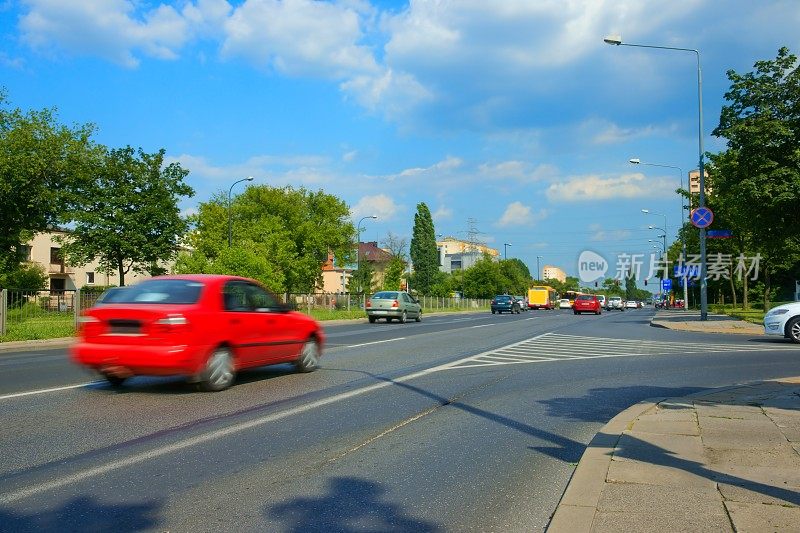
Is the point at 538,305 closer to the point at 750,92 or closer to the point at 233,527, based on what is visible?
the point at 750,92

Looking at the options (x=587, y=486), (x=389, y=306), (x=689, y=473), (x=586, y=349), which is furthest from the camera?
(x=389, y=306)

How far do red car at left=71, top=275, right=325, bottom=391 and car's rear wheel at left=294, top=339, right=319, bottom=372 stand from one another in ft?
4.07

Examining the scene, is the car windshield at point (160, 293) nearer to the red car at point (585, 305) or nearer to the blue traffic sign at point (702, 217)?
the blue traffic sign at point (702, 217)

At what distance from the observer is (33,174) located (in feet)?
145

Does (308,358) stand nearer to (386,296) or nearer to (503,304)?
(386,296)

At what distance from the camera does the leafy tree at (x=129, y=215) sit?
130 ft

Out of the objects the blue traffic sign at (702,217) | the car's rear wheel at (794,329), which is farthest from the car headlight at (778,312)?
the blue traffic sign at (702,217)

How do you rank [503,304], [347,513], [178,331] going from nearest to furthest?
[347,513] < [178,331] < [503,304]

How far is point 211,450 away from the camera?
5.91 meters

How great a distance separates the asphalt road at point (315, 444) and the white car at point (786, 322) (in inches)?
298

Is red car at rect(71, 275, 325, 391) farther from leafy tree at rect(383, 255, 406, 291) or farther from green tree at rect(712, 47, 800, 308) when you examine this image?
leafy tree at rect(383, 255, 406, 291)

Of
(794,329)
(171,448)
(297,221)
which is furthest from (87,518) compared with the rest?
(297,221)

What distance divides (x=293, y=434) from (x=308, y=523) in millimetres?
2547

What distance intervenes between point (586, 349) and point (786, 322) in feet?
20.2
